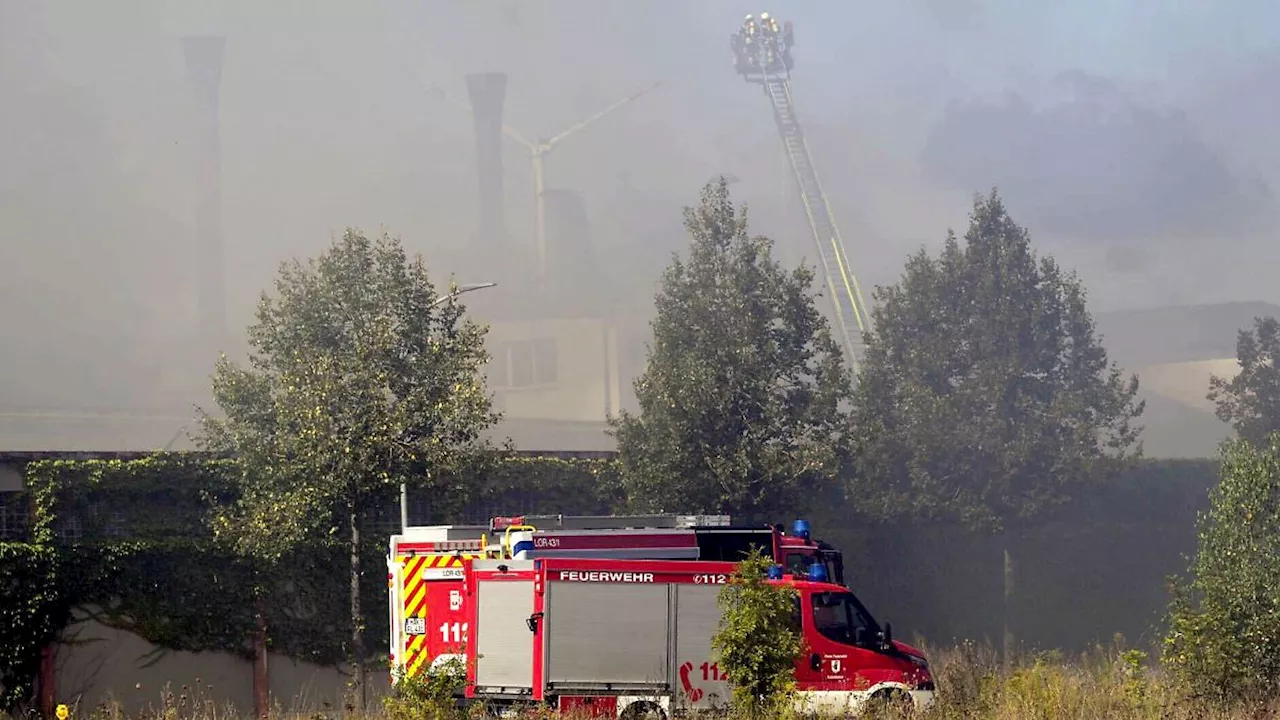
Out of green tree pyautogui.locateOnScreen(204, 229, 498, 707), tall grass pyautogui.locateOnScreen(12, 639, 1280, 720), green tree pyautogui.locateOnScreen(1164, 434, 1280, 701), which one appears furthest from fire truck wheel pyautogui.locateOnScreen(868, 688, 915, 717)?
green tree pyautogui.locateOnScreen(204, 229, 498, 707)

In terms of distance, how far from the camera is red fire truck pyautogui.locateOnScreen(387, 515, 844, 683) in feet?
62.0

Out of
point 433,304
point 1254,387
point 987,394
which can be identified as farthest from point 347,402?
point 1254,387

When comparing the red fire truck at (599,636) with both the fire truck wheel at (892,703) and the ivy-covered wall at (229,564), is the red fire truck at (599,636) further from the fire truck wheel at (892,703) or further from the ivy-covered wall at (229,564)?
the ivy-covered wall at (229,564)

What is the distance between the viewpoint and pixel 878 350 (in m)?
38.7

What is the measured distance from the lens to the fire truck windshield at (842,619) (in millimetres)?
19266

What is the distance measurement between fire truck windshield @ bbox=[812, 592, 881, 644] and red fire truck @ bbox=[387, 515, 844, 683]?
0.65m

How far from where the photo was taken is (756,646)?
15789 millimetres

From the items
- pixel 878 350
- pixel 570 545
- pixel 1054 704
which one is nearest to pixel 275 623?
pixel 570 545

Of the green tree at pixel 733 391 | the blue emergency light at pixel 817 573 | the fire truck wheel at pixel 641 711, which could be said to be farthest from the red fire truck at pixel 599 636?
the green tree at pixel 733 391

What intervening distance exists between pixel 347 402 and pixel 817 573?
8.81 meters

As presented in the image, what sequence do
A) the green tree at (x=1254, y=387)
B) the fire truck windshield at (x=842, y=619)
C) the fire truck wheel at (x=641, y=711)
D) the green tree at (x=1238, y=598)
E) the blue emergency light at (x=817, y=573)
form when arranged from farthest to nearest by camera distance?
1. the green tree at (x=1254, y=387)
2. the blue emergency light at (x=817, y=573)
3. the fire truck windshield at (x=842, y=619)
4. the fire truck wheel at (x=641, y=711)
5. the green tree at (x=1238, y=598)

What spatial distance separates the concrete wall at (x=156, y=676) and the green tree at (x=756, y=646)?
10.4m

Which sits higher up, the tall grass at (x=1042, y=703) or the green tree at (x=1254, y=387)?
the green tree at (x=1254, y=387)

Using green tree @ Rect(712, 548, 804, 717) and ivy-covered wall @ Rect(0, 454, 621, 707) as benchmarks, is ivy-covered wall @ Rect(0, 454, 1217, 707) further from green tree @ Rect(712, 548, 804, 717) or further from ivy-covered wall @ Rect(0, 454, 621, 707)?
green tree @ Rect(712, 548, 804, 717)
